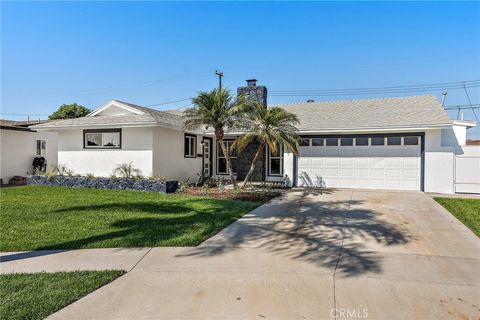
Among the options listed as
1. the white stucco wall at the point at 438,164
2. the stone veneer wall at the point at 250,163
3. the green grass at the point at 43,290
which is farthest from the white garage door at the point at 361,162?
the green grass at the point at 43,290

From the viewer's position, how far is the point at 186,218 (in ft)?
24.8

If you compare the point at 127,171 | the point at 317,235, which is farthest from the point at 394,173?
the point at 127,171

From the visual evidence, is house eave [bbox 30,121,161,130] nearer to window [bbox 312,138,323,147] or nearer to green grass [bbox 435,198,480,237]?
window [bbox 312,138,323,147]

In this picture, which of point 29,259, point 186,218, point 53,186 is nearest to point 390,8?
point 186,218

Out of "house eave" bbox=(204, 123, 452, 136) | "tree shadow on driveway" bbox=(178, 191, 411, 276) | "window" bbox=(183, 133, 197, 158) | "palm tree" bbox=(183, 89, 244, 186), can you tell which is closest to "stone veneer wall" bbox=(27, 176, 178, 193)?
"palm tree" bbox=(183, 89, 244, 186)

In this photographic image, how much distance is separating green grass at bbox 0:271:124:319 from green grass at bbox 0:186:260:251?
1305 millimetres

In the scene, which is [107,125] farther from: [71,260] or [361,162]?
[361,162]

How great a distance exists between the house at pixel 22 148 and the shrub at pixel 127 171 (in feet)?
13.2

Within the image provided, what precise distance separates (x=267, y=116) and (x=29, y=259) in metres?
9.11

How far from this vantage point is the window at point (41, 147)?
17636 mm

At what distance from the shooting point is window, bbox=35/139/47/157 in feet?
57.9

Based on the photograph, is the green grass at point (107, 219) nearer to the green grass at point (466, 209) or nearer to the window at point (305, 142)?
the green grass at point (466, 209)

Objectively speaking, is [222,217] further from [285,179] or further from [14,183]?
[14,183]

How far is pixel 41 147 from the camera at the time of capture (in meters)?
18.0
